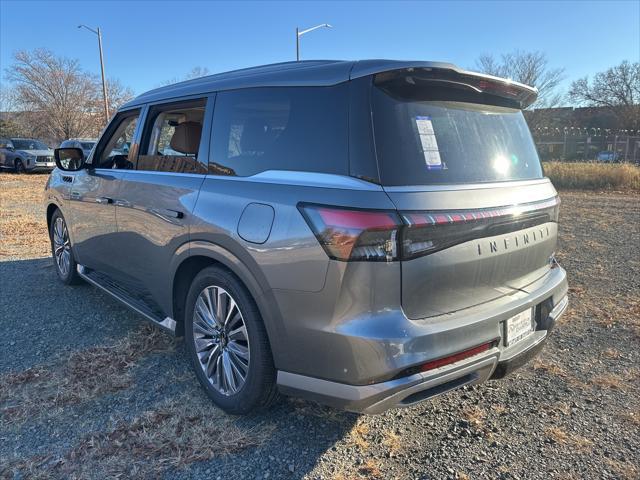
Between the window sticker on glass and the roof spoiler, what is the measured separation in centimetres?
19

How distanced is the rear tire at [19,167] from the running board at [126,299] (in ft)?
71.5

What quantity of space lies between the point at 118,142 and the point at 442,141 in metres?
3.13

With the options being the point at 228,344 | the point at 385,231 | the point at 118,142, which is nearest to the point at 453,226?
the point at 385,231

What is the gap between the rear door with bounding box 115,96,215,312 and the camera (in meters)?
3.08

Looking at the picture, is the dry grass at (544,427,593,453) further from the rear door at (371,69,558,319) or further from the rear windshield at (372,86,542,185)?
the rear windshield at (372,86,542,185)

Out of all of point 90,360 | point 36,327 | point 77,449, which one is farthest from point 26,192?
point 77,449

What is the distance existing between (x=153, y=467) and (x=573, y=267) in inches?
211

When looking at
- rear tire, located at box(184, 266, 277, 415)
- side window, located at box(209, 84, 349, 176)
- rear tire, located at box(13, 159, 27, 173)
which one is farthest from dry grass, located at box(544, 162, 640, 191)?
rear tire, located at box(13, 159, 27, 173)

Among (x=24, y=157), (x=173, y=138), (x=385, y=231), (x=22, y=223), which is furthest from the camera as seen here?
(x=24, y=157)

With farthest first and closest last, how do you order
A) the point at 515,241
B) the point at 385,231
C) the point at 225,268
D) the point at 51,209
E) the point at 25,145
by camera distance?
the point at 25,145
the point at 51,209
the point at 225,268
the point at 515,241
the point at 385,231

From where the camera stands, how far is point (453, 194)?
7.40 ft

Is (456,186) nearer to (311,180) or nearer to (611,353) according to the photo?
(311,180)

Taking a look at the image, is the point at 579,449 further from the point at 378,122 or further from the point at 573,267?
the point at 573,267

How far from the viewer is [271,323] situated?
241 centimetres
